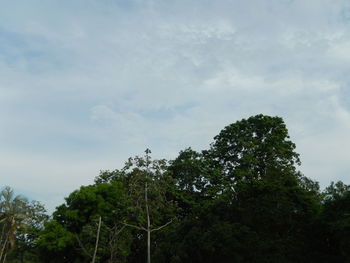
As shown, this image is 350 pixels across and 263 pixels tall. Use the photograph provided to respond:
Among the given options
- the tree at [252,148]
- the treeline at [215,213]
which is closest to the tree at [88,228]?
the treeline at [215,213]

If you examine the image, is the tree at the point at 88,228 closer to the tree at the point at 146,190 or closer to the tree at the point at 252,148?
the tree at the point at 146,190

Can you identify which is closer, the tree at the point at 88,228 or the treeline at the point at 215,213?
the treeline at the point at 215,213

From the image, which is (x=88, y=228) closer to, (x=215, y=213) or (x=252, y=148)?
(x=215, y=213)

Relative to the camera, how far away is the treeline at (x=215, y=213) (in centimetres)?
2105

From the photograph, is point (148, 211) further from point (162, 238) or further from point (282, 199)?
point (282, 199)

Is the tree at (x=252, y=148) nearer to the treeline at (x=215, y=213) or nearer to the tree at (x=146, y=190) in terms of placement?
the treeline at (x=215, y=213)

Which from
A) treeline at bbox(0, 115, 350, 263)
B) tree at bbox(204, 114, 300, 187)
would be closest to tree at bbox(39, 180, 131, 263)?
treeline at bbox(0, 115, 350, 263)

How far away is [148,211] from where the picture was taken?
85.7 feet

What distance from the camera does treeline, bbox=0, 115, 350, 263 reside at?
2105 cm

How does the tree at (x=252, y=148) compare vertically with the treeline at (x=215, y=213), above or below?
above

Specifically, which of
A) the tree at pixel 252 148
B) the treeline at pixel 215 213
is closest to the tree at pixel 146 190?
the treeline at pixel 215 213

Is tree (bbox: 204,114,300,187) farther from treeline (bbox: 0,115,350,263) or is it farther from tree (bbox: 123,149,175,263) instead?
tree (bbox: 123,149,175,263)

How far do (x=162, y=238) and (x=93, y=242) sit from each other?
5.37 meters

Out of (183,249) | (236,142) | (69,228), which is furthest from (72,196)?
(236,142)
